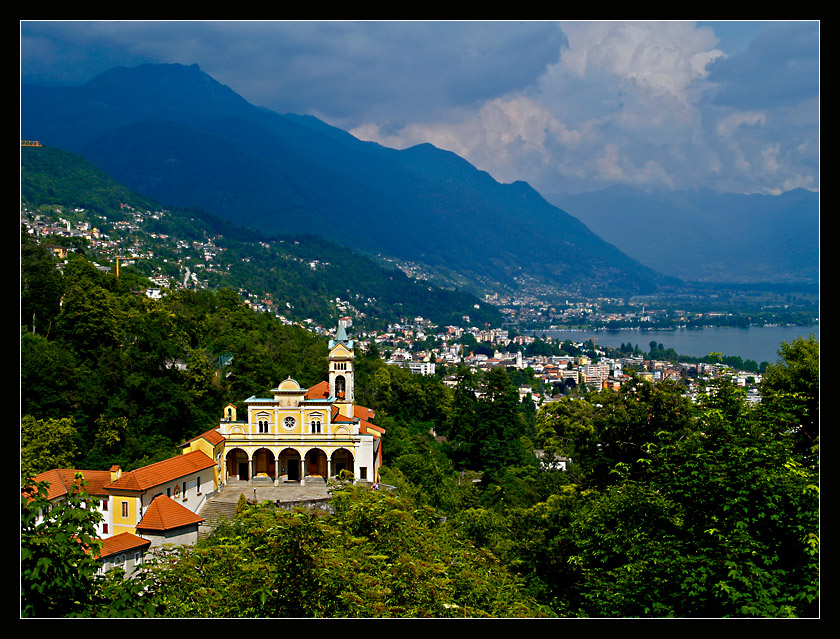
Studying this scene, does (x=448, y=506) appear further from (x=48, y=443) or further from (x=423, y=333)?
(x=423, y=333)

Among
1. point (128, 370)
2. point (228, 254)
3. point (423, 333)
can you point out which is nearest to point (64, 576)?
point (128, 370)

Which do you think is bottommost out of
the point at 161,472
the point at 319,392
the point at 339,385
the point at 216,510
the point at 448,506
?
the point at 448,506

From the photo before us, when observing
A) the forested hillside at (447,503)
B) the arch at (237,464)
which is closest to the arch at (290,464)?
the arch at (237,464)

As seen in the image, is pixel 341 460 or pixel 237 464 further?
pixel 341 460

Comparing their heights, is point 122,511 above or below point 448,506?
above

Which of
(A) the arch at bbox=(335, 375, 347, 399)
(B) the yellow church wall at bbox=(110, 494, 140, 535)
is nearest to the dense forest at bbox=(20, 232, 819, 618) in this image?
(A) the arch at bbox=(335, 375, 347, 399)

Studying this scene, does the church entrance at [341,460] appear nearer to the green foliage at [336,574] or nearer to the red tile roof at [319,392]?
the red tile roof at [319,392]

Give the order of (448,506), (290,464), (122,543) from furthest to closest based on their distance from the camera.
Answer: (290,464) < (448,506) < (122,543)

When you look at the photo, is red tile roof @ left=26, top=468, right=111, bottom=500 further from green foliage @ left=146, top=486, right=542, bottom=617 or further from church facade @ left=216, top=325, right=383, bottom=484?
green foliage @ left=146, top=486, right=542, bottom=617

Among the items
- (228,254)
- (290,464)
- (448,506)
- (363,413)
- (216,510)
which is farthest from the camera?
(228,254)
